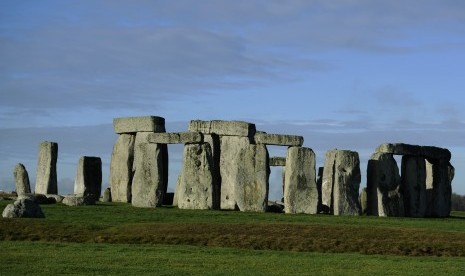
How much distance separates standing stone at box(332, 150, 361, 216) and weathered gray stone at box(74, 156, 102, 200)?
34.2 feet

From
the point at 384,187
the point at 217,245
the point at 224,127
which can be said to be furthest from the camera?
the point at 224,127

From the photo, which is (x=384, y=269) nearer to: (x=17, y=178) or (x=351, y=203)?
(x=351, y=203)

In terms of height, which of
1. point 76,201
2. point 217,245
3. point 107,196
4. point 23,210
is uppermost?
point 107,196

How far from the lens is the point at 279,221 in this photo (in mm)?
30719

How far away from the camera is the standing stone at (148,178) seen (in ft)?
120

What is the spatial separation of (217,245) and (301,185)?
11.1 m

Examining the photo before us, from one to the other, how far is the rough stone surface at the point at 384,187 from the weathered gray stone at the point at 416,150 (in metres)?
0.30

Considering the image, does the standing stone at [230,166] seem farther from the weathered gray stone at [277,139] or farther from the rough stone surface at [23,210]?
the rough stone surface at [23,210]

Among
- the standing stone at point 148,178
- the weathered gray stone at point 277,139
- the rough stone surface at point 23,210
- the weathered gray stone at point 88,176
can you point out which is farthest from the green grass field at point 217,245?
the weathered gray stone at point 88,176

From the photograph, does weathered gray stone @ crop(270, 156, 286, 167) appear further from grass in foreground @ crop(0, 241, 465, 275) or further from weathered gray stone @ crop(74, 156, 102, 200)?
grass in foreground @ crop(0, 241, 465, 275)

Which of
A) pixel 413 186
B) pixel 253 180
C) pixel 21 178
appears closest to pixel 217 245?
pixel 253 180

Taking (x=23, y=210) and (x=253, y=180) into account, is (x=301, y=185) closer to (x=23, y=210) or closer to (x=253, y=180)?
(x=253, y=180)

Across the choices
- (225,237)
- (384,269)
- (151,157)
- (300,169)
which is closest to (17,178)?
(151,157)

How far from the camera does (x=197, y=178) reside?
36125mm
